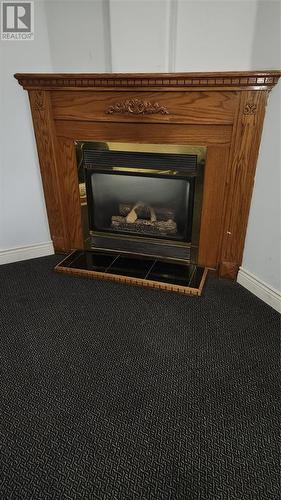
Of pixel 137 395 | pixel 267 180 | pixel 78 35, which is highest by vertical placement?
pixel 78 35

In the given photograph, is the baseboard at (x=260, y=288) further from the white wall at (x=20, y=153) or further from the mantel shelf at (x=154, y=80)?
the white wall at (x=20, y=153)

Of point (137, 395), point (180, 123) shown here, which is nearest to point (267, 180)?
point (180, 123)

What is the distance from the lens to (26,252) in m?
2.37

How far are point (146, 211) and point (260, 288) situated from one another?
954mm

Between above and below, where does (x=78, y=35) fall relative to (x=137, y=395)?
above

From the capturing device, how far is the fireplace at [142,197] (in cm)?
189

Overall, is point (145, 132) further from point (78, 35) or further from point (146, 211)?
point (78, 35)

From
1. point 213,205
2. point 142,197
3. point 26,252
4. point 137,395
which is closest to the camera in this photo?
point 137,395

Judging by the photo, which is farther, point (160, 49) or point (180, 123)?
point (180, 123)

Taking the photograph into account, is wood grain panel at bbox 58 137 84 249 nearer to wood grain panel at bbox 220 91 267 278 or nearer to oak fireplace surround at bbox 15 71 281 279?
oak fireplace surround at bbox 15 71 281 279

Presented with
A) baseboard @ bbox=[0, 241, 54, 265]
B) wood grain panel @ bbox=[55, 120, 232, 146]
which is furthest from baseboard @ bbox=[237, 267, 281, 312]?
baseboard @ bbox=[0, 241, 54, 265]

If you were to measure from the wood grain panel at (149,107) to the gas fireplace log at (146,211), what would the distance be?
0.62 m

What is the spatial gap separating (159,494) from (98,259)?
1.53 metres

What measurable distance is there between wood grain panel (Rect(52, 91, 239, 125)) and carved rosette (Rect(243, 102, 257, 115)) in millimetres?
66
